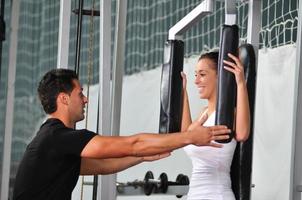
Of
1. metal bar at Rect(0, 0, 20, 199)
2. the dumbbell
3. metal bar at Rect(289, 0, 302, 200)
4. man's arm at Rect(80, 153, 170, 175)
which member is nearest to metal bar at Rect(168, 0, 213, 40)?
metal bar at Rect(289, 0, 302, 200)

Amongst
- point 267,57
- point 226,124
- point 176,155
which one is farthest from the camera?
point 176,155

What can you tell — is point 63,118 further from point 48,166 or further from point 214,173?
point 214,173

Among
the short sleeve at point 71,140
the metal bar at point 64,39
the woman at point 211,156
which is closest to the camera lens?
the woman at point 211,156

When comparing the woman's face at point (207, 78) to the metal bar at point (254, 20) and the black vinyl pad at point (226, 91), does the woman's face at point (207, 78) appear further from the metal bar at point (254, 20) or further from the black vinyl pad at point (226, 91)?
the black vinyl pad at point (226, 91)

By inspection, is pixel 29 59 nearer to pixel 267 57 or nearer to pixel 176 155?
pixel 176 155

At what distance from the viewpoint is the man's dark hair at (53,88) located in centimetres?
247

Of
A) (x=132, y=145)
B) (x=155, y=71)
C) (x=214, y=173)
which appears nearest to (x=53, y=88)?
(x=132, y=145)

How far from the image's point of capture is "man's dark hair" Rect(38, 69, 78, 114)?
2.47m

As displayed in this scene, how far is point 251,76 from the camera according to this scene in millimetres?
2332

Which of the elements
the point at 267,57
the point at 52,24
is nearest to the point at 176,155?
the point at 267,57

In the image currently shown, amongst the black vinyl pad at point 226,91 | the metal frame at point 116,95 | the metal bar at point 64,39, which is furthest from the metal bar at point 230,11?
the metal bar at point 64,39

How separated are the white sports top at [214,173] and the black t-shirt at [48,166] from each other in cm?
44

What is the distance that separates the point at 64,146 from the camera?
2.35 meters

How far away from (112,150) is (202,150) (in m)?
0.32
